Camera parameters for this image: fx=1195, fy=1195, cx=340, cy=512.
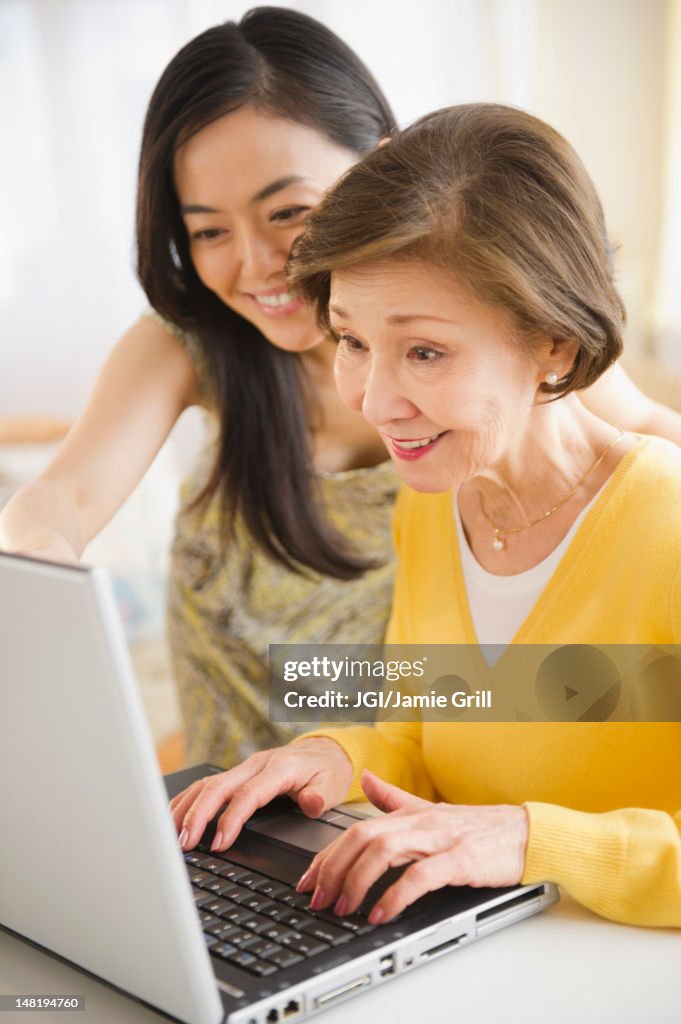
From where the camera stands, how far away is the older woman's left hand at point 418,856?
2.76 ft

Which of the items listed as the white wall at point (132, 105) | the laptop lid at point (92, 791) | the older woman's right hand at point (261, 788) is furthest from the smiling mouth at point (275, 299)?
the white wall at point (132, 105)

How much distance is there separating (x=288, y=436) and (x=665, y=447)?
2.24 feet

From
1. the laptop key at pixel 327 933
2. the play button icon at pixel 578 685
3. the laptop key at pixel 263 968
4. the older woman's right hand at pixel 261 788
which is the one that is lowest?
the laptop key at pixel 263 968

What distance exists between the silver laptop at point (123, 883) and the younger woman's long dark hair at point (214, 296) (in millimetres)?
833

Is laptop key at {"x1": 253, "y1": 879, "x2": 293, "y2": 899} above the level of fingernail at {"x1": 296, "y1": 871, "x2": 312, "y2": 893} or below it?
below

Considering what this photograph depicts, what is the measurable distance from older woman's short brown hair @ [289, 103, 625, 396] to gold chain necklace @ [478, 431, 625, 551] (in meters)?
0.12

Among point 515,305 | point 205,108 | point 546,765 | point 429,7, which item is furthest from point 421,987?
point 429,7

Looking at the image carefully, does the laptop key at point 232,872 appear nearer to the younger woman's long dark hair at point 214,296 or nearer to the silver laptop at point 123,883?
the silver laptop at point 123,883

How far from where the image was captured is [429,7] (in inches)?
131

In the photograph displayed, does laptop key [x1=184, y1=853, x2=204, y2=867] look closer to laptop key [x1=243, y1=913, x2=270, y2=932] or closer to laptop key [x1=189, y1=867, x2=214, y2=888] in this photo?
laptop key [x1=189, y1=867, x2=214, y2=888]

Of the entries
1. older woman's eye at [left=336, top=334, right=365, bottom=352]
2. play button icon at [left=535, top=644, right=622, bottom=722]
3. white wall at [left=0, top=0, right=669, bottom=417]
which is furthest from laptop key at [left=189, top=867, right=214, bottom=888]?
white wall at [left=0, top=0, right=669, bottom=417]

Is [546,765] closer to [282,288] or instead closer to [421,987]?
[421,987]

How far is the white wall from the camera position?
3.15 meters

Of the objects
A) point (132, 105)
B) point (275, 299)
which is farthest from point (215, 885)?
point (132, 105)
